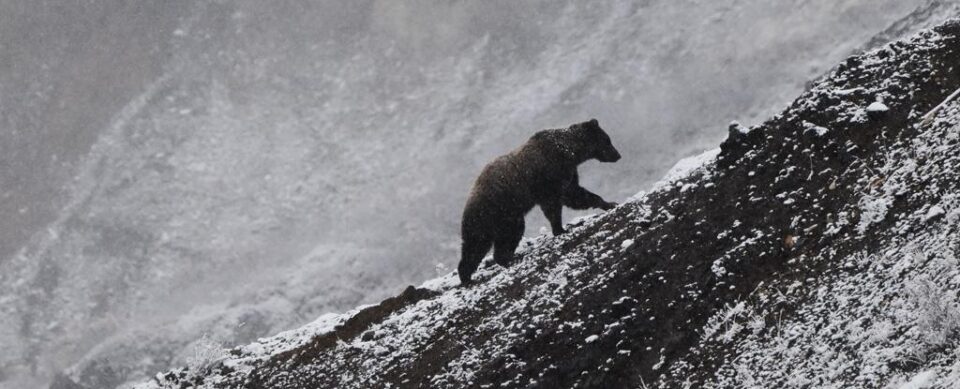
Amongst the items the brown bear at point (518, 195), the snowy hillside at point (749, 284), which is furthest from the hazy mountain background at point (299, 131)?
the snowy hillside at point (749, 284)

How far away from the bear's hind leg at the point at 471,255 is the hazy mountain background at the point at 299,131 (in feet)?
54.0

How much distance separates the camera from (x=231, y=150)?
36.8 m

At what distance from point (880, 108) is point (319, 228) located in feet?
87.4

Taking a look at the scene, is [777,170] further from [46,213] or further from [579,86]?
[46,213]

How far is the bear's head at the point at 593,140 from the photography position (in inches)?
459

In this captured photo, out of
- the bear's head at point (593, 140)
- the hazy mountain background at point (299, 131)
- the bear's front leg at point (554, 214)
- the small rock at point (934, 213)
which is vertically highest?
the hazy mountain background at point (299, 131)

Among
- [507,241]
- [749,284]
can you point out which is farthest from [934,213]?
[507,241]

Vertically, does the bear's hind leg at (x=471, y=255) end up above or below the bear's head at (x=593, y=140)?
below


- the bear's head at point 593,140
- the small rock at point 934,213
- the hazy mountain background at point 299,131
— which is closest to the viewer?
the small rock at point 934,213

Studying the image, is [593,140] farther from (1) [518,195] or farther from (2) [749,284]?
(2) [749,284]

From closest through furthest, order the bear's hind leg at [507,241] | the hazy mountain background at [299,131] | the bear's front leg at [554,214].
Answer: the bear's hind leg at [507,241], the bear's front leg at [554,214], the hazy mountain background at [299,131]

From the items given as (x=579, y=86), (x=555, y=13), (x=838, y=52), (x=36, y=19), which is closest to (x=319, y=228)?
(x=579, y=86)

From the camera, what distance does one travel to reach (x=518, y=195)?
10.4m

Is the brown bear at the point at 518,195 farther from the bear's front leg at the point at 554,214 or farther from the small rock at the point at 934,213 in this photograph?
the small rock at the point at 934,213
